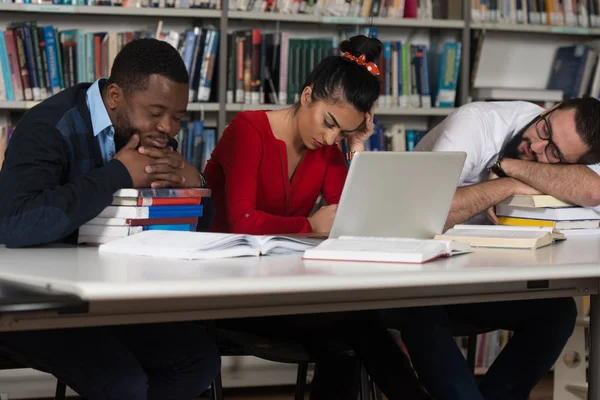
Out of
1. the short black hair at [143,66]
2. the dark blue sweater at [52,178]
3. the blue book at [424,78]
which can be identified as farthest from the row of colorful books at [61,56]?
the dark blue sweater at [52,178]

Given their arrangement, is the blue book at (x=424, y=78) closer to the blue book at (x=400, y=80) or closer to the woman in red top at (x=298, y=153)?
the blue book at (x=400, y=80)

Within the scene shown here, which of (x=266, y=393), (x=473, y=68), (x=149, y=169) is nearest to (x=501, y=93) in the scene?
(x=473, y=68)

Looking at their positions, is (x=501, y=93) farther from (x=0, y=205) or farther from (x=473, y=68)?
(x=0, y=205)

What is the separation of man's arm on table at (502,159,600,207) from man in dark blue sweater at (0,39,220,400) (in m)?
0.91

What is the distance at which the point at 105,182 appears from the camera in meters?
1.64

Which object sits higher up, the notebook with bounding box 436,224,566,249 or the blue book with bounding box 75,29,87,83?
the blue book with bounding box 75,29,87,83

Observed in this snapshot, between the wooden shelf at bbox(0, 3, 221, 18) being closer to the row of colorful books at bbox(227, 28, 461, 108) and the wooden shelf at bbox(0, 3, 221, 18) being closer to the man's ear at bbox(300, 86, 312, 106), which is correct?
the row of colorful books at bbox(227, 28, 461, 108)

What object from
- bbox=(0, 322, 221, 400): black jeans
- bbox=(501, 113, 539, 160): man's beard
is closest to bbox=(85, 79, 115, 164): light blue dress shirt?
bbox=(0, 322, 221, 400): black jeans

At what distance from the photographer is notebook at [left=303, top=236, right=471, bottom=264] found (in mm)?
1405

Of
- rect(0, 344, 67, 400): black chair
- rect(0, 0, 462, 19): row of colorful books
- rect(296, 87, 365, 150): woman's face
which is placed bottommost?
rect(0, 344, 67, 400): black chair

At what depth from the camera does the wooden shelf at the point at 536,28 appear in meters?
3.51

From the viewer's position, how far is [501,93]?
3576 mm

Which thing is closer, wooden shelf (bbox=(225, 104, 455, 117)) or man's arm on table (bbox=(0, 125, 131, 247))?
man's arm on table (bbox=(0, 125, 131, 247))

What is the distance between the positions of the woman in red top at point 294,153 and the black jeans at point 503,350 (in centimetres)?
46
